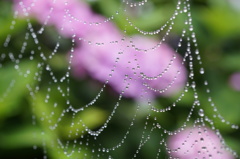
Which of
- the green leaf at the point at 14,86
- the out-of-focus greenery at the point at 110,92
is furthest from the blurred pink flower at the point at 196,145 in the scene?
the green leaf at the point at 14,86

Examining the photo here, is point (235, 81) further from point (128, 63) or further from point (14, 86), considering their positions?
point (14, 86)

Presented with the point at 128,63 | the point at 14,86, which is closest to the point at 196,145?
the point at 128,63

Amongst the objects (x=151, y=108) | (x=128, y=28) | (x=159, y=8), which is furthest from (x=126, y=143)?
(x=159, y=8)

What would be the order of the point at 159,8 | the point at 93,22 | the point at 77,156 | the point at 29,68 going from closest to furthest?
1. the point at 77,156
2. the point at 29,68
3. the point at 93,22
4. the point at 159,8

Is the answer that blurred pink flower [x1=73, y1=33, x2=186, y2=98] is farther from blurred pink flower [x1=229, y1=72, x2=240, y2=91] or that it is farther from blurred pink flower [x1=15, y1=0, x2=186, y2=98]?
blurred pink flower [x1=229, y1=72, x2=240, y2=91]

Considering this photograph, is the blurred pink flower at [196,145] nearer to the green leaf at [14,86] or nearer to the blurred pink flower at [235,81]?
the blurred pink flower at [235,81]

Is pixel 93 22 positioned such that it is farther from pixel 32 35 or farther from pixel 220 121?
pixel 220 121
